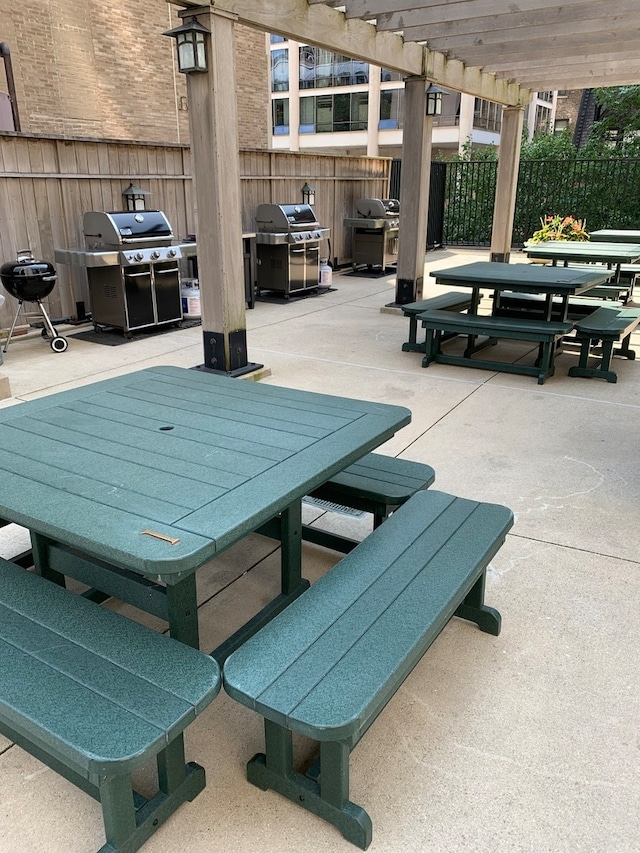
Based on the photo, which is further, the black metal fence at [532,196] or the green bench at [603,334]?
the black metal fence at [532,196]

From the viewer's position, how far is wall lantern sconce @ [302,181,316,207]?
8.64 metres

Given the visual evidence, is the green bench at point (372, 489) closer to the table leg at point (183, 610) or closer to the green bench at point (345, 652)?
the green bench at point (345, 652)

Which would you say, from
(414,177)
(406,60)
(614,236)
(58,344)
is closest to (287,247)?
(414,177)

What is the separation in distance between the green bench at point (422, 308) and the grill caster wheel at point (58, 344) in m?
2.88

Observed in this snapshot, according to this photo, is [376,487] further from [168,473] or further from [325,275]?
[325,275]

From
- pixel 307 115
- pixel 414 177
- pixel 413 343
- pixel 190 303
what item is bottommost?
pixel 413 343

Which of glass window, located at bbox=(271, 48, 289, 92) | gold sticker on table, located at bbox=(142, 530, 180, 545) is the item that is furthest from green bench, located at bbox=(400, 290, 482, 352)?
glass window, located at bbox=(271, 48, 289, 92)

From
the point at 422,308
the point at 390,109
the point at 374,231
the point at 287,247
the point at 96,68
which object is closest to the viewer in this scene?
the point at 422,308

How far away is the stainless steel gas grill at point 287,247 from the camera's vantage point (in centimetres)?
762

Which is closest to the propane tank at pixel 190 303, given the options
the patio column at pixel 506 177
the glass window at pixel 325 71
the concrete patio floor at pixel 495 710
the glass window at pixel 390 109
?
the concrete patio floor at pixel 495 710

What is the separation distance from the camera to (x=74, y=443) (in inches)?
79.5

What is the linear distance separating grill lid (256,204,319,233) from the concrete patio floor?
176 inches

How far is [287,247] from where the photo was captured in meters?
7.80

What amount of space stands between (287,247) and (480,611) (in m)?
6.30
